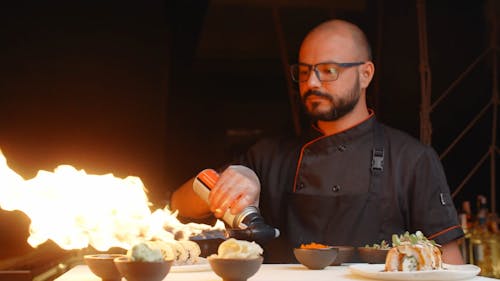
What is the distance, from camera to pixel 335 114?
294 centimetres

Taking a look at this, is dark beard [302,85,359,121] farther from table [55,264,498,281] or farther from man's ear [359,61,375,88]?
table [55,264,498,281]

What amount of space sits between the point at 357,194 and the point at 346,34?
76 centimetres

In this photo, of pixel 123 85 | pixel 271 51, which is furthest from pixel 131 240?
pixel 271 51

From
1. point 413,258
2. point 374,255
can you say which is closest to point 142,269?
point 413,258

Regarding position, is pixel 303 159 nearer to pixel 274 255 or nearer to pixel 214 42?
pixel 274 255

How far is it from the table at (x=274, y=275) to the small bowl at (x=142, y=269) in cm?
18

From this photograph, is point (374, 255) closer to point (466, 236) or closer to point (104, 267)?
point (104, 267)

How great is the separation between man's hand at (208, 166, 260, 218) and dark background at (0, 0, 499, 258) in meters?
2.13

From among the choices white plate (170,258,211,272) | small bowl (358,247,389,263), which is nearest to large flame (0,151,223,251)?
white plate (170,258,211,272)

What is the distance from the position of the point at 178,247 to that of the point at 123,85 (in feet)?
10.6

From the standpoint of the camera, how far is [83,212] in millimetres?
1959

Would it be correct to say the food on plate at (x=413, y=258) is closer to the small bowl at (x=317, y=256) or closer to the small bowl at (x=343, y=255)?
the small bowl at (x=317, y=256)

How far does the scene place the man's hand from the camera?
212 cm

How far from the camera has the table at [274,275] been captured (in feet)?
5.63
